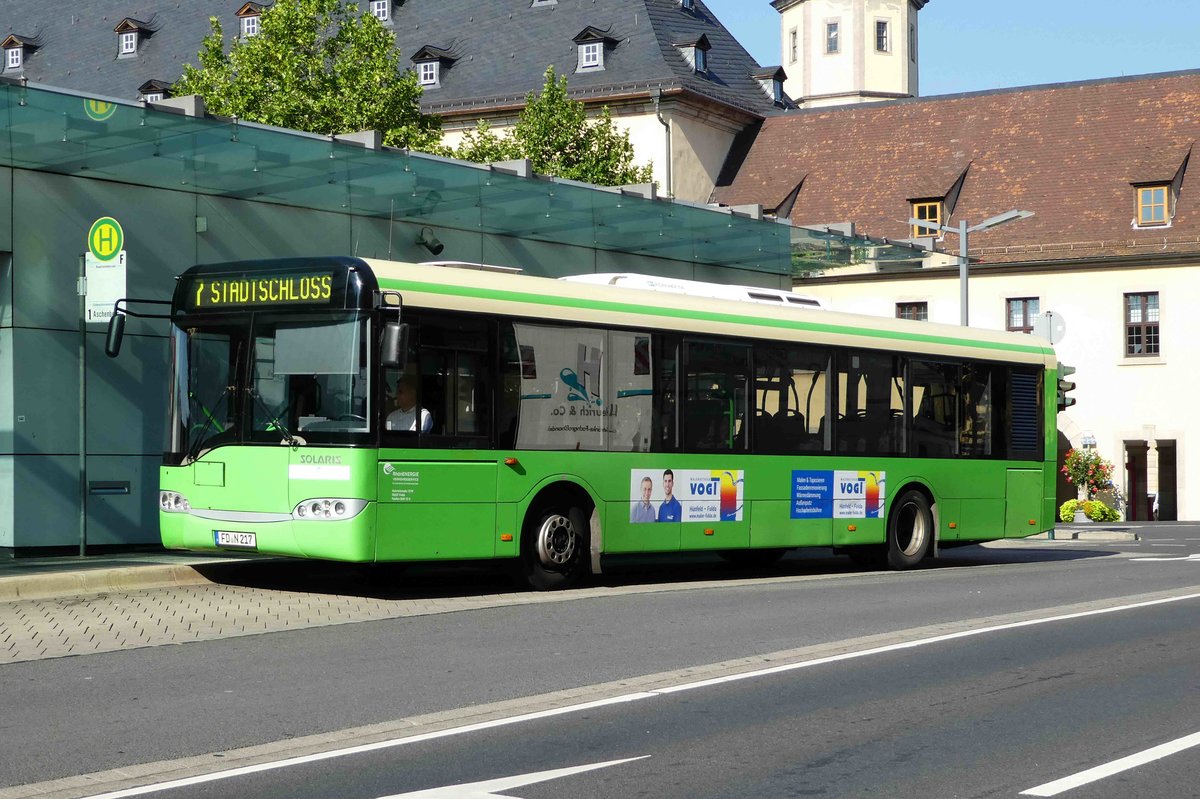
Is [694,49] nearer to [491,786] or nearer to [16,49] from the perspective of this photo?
[16,49]

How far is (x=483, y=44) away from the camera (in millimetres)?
69000

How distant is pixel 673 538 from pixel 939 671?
6.70 meters

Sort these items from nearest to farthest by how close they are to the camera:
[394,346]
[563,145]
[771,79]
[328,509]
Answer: [394,346]
[328,509]
[563,145]
[771,79]

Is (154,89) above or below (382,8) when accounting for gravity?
below

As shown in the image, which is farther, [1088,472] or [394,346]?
[1088,472]

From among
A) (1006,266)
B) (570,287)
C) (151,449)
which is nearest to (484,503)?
(570,287)

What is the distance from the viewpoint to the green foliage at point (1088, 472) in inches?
2051

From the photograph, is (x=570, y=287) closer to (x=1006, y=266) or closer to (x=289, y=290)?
(x=289, y=290)

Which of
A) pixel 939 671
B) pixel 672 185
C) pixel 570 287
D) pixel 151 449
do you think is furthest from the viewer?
pixel 672 185

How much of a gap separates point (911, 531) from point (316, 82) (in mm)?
36739

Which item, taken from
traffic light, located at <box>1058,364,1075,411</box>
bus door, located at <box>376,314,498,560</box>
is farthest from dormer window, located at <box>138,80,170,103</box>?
bus door, located at <box>376,314,498,560</box>

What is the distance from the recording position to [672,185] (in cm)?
6531

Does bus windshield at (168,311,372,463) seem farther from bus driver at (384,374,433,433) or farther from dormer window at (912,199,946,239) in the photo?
dormer window at (912,199,946,239)

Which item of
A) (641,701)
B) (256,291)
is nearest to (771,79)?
(256,291)
